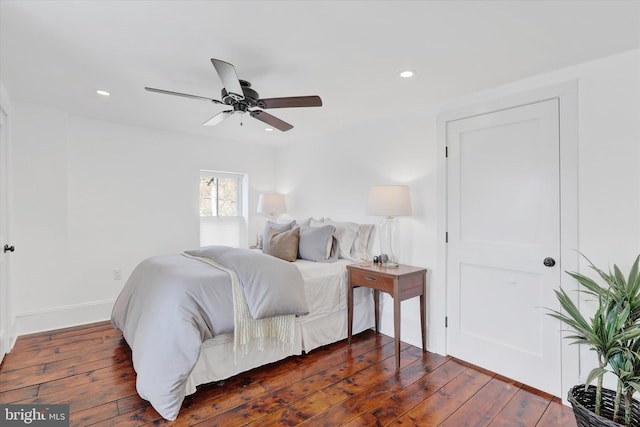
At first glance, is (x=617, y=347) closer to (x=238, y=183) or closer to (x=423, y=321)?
(x=423, y=321)

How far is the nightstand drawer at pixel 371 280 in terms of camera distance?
274cm

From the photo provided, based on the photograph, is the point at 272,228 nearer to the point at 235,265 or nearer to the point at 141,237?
Answer: the point at 235,265

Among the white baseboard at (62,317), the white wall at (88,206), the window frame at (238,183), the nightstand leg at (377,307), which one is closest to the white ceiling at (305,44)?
the white wall at (88,206)

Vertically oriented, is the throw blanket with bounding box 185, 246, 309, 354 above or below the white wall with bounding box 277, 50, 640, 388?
below

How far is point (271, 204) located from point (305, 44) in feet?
9.45

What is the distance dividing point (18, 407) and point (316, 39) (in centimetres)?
286

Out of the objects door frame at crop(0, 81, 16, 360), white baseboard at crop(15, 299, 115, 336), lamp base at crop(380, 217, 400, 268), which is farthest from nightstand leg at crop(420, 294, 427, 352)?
door frame at crop(0, 81, 16, 360)

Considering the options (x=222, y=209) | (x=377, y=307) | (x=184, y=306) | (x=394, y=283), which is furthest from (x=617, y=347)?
(x=222, y=209)

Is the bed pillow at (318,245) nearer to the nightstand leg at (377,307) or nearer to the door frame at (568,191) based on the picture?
the nightstand leg at (377,307)

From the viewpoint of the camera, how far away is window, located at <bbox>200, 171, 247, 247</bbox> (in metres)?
4.61

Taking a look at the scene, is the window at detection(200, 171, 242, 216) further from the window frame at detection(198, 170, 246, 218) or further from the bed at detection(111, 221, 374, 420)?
the bed at detection(111, 221, 374, 420)

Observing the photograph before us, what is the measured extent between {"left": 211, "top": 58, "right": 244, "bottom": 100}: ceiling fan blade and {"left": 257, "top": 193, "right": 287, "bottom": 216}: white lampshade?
2546mm

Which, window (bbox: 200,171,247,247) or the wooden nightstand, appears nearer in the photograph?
the wooden nightstand

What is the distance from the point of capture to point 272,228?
12.6 feet
